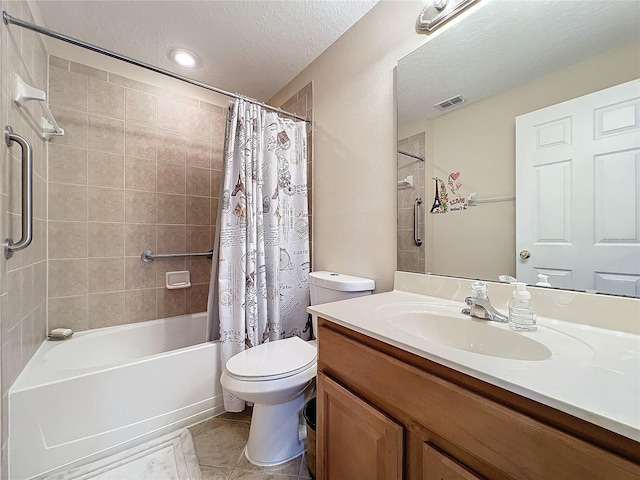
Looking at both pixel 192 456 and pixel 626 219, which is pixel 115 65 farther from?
pixel 626 219

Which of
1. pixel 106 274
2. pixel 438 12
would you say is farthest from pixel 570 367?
pixel 106 274

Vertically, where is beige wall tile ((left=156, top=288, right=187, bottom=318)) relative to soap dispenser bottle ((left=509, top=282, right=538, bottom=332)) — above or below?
below

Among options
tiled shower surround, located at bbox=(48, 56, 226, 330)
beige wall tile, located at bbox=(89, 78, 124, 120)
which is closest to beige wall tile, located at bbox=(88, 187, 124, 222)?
tiled shower surround, located at bbox=(48, 56, 226, 330)

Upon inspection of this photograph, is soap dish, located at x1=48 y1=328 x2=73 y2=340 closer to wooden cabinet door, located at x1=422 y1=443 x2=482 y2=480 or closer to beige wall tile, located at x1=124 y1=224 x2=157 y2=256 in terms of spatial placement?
beige wall tile, located at x1=124 y1=224 x2=157 y2=256

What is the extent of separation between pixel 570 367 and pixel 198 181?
95.1 inches

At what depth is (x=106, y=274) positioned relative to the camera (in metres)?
1.87

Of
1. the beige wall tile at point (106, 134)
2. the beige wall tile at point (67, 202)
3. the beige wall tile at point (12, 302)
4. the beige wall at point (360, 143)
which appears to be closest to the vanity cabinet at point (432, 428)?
the beige wall at point (360, 143)

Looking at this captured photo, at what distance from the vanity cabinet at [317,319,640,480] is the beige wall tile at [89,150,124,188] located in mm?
1871

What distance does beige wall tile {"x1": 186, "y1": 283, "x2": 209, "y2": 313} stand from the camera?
2.21 meters

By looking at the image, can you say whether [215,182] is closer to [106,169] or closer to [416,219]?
[106,169]

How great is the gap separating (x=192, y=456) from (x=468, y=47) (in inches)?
87.4

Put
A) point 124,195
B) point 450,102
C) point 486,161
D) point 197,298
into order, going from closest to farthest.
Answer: point 486,161, point 450,102, point 124,195, point 197,298

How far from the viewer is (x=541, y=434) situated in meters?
0.46

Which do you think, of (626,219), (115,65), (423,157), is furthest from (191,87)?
(626,219)
